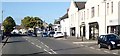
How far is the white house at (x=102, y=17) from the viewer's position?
4345cm

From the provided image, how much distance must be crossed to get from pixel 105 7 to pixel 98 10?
4528 millimetres

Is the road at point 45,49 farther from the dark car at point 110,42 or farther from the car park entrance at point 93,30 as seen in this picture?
the car park entrance at point 93,30

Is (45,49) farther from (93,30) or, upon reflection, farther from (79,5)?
(79,5)

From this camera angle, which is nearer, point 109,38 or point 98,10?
point 109,38

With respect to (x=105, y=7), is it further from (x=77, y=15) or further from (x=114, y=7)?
(x=77, y=15)

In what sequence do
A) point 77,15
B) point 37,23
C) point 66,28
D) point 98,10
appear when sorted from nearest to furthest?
point 98,10, point 77,15, point 66,28, point 37,23

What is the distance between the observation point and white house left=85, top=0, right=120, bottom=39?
43.5 meters

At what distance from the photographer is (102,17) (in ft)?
162

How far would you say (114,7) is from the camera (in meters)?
43.5

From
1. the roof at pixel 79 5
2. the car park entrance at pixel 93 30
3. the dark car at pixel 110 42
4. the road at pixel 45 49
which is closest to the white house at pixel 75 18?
the roof at pixel 79 5

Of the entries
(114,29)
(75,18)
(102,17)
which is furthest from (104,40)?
(75,18)

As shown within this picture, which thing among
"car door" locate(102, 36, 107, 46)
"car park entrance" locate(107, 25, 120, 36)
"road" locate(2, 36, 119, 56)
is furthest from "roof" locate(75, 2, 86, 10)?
"car door" locate(102, 36, 107, 46)

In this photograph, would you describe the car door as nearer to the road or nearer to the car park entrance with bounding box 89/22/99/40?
the road

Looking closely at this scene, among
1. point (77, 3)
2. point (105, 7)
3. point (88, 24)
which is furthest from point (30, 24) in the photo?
point (105, 7)
